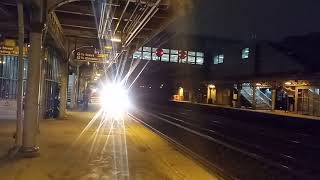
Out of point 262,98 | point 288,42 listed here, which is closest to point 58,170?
point 262,98

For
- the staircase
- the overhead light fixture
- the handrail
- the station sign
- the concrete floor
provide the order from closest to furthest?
the concrete floor, the overhead light fixture, the station sign, the staircase, the handrail

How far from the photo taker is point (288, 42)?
4991 cm

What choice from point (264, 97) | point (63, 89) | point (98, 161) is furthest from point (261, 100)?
point (98, 161)

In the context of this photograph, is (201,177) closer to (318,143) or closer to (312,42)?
(318,143)

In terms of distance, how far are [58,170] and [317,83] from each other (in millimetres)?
28271

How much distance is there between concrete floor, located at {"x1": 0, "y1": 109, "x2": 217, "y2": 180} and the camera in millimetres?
9648

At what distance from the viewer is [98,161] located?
11.5 metres

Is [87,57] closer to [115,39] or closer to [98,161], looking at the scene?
[115,39]

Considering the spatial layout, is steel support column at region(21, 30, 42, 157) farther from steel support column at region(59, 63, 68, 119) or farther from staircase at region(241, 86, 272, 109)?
staircase at region(241, 86, 272, 109)

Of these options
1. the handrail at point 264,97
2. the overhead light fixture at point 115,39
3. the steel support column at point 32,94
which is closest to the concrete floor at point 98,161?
the steel support column at point 32,94

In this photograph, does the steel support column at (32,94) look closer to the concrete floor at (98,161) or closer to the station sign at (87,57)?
the concrete floor at (98,161)

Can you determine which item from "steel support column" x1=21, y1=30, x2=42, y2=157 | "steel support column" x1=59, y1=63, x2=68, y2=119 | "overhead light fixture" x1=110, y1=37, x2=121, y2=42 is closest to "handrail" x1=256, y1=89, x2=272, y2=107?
"steel support column" x1=59, y1=63, x2=68, y2=119

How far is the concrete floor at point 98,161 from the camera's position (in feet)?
31.7


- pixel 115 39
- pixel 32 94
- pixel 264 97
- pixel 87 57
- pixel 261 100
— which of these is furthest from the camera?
pixel 264 97
